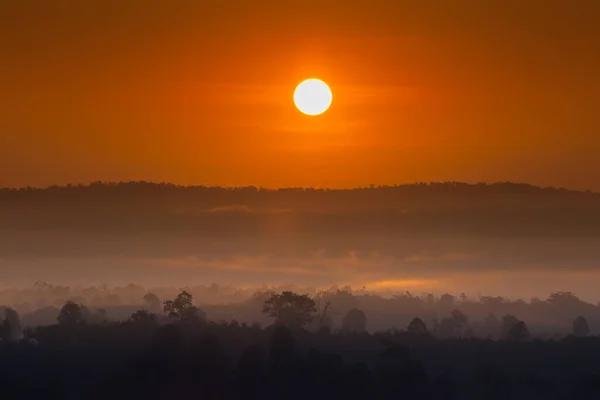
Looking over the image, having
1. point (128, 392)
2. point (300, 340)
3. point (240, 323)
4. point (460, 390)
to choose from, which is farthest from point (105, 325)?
point (460, 390)

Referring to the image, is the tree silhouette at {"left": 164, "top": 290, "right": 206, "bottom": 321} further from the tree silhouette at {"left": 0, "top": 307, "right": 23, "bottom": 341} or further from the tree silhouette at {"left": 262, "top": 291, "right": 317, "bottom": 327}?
the tree silhouette at {"left": 0, "top": 307, "right": 23, "bottom": 341}

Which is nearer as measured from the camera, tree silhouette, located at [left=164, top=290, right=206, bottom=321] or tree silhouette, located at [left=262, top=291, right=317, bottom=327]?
tree silhouette, located at [left=164, top=290, right=206, bottom=321]

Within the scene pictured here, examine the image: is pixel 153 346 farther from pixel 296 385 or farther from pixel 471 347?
pixel 471 347

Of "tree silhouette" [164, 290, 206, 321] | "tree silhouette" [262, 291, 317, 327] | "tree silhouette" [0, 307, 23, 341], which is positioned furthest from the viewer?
"tree silhouette" [262, 291, 317, 327]

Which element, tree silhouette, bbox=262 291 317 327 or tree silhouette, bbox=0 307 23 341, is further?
tree silhouette, bbox=262 291 317 327

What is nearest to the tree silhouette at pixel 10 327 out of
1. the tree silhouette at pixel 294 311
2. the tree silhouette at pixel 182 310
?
the tree silhouette at pixel 182 310

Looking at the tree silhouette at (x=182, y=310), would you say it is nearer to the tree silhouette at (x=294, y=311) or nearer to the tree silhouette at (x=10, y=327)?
the tree silhouette at (x=294, y=311)

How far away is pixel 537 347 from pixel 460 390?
112 feet

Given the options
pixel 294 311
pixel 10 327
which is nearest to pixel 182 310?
pixel 294 311

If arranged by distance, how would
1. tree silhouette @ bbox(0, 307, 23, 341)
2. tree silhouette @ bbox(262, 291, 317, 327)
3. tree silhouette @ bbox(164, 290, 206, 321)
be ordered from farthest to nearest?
tree silhouette @ bbox(262, 291, 317, 327) < tree silhouette @ bbox(164, 290, 206, 321) < tree silhouette @ bbox(0, 307, 23, 341)

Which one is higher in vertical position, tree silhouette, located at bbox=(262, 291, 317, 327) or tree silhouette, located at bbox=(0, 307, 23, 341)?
tree silhouette, located at bbox=(262, 291, 317, 327)

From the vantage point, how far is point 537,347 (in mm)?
184500

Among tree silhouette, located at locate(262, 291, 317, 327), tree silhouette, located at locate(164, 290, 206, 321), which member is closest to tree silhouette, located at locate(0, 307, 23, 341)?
tree silhouette, located at locate(164, 290, 206, 321)

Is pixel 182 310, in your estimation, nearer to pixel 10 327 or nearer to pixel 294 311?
pixel 294 311
